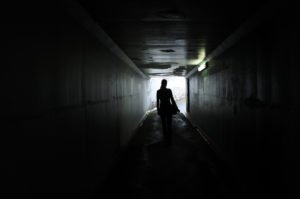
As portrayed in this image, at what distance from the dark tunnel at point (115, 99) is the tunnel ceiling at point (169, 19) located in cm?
2

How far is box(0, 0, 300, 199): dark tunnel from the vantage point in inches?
83.7

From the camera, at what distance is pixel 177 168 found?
20.5ft

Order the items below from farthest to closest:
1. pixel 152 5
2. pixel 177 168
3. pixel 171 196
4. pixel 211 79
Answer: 1. pixel 211 79
2. pixel 177 168
3. pixel 171 196
4. pixel 152 5

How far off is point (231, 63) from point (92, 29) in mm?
3174

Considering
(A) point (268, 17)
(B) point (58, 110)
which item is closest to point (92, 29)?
(B) point (58, 110)

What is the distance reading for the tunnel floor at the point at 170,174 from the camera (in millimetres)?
4836

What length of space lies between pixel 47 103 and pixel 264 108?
2.76m

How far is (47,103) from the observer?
2.57 metres

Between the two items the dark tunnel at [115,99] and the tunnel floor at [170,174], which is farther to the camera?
the tunnel floor at [170,174]

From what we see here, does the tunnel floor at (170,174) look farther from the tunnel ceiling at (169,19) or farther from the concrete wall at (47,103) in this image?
the tunnel ceiling at (169,19)

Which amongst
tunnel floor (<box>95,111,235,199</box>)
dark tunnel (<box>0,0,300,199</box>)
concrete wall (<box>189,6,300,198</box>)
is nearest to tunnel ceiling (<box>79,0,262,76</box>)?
dark tunnel (<box>0,0,300,199</box>)

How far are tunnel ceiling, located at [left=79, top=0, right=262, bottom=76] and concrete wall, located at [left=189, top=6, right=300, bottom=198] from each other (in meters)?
0.43

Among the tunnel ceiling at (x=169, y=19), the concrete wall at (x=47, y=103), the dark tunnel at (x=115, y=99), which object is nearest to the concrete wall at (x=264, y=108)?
the dark tunnel at (x=115, y=99)

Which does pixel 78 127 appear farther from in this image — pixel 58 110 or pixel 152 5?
pixel 152 5
